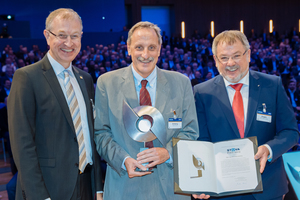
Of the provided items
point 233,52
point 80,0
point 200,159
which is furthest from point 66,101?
point 80,0

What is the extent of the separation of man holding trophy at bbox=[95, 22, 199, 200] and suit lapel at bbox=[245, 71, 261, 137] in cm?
40

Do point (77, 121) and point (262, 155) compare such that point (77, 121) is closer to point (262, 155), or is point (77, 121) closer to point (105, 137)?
point (105, 137)

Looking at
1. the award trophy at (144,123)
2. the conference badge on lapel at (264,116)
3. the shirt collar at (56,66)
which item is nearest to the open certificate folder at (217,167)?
the award trophy at (144,123)

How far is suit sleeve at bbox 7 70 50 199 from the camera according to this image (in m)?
1.72

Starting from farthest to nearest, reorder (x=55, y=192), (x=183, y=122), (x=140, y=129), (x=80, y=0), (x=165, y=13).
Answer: (x=165, y=13) < (x=80, y=0) < (x=183, y=122) < (x=55, y=192) < (x=140, y=129)

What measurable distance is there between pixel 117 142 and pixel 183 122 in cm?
47

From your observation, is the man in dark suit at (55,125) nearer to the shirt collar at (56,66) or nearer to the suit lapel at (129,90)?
the shirt collar at (56,66)

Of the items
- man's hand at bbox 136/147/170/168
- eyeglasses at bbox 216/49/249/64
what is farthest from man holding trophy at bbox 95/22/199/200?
eyeglasses at bbox 216/49/249/64

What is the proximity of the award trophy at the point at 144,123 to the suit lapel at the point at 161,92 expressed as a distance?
0.63 feet

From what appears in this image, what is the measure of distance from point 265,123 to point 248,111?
147 mm

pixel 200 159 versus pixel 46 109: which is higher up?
pixel 46 109

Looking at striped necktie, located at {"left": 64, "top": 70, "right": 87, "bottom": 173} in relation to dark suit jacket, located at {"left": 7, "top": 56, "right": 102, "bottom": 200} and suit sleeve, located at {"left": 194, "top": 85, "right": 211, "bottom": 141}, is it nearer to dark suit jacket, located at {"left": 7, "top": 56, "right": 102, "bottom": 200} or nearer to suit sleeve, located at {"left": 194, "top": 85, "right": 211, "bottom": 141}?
dark suit jacket, located at {"left": 7, "top": 56, "right": 102, "bottom": 200}

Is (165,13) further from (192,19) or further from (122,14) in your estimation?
(122,14)

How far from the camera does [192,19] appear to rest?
19.6 meters
